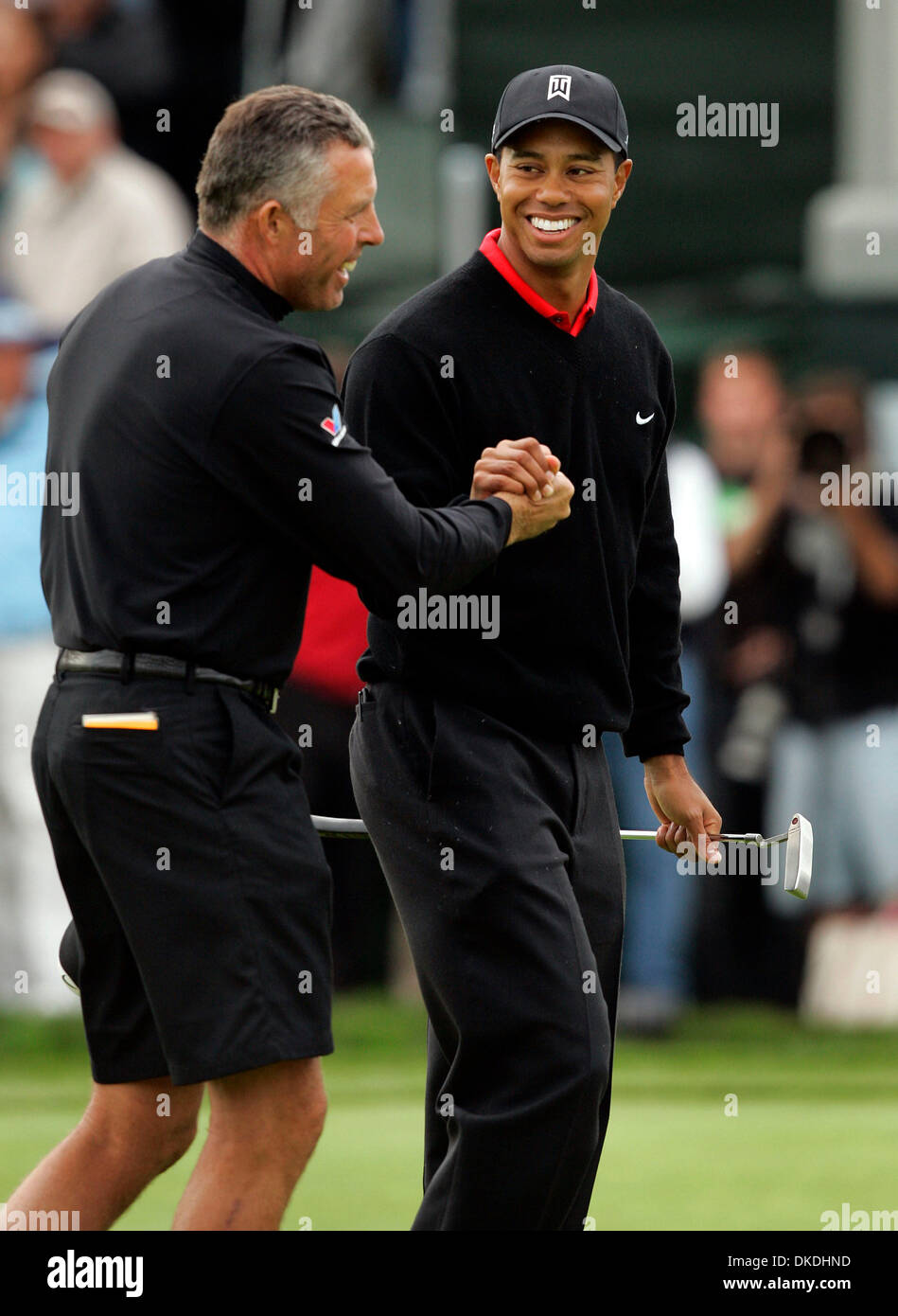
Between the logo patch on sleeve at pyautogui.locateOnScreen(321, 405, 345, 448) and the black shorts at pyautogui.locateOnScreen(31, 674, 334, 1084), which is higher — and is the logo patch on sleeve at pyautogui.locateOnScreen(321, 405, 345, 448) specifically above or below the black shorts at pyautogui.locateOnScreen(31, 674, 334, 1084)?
above

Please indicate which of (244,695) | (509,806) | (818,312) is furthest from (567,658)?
(818,312)

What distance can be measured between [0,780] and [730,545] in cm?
299

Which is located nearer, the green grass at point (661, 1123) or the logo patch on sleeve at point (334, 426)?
the logo patch on sleeve at point (334, 426)

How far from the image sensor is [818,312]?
10.6 m

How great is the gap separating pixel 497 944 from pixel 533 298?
1.25 meters

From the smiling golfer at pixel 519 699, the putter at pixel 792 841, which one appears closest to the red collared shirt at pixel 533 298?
the smiling golfer at pixel 519 699

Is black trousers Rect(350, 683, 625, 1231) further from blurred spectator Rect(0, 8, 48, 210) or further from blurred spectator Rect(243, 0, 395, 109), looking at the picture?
blurred spectator Rect(243, 0, 395, 109)

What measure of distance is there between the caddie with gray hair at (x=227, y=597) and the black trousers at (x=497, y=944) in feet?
0.82

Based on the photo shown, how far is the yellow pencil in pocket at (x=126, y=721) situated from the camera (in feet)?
14.8

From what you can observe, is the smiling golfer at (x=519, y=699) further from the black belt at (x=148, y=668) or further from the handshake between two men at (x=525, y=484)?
the black belt at (x=148, y=668)

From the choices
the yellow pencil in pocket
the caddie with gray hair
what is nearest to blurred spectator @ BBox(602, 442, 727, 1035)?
the caddie with gray hair

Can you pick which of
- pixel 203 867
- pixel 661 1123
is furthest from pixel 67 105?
pixel 203 867

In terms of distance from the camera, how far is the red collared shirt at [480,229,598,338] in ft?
16.2

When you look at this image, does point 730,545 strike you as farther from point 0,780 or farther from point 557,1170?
point 557,1170
